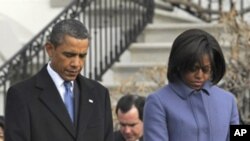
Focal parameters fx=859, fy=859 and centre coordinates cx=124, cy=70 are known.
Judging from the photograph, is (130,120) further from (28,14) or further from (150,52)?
(28,14)

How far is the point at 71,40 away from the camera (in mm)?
4105

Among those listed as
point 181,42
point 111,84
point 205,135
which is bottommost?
point 111,84

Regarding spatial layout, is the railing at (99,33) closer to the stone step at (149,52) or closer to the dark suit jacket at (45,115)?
the stone step at (149,52)

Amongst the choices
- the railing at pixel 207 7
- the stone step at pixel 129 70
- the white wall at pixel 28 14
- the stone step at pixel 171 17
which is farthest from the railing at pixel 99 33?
the white wall at pixel 28 14

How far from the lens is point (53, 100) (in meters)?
4.18

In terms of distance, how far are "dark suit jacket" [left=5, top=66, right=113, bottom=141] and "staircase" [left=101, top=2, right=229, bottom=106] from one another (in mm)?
5605

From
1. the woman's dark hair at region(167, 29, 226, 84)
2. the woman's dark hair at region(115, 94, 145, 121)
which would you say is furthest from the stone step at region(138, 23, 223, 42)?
the woman's dark hair at region(167, 29, 226, 84)

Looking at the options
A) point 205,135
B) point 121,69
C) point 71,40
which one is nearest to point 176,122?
point 205,135

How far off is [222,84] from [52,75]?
4.95m

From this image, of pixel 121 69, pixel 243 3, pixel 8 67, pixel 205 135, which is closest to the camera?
pixel 205 135

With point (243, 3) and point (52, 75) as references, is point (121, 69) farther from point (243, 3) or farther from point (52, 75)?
point (52, 75)

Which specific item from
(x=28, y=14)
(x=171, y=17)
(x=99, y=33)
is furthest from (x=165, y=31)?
(x=28, y=14)

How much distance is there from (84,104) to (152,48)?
6.94 m

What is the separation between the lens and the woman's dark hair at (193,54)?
396 centimetres
